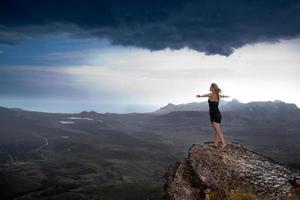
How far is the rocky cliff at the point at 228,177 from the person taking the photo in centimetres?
2650

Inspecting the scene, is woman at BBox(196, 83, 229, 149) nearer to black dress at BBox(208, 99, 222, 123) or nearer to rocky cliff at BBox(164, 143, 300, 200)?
black dress at BBox(208, 99, 222, 123)

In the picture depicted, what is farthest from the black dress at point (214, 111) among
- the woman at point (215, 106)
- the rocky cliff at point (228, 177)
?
the rocky cliff at point (228, 177)

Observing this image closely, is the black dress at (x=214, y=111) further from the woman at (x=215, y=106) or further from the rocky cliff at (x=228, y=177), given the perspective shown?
the rocky cliff at (x=228, y=177)

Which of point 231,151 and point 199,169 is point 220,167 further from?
point 231,151

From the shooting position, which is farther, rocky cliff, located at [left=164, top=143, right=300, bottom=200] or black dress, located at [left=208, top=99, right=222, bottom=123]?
black dress, located at [left=208, top=99, right=222, bottom=123]

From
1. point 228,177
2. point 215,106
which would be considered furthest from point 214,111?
point 228,177

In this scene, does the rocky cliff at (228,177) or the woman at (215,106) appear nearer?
the rocky cliff at (228,177)

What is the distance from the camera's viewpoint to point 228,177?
27891 millimetres

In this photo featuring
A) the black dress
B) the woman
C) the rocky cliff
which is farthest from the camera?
the black dress

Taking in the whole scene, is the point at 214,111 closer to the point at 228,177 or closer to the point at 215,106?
the point at 215,106

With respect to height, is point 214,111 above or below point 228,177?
above

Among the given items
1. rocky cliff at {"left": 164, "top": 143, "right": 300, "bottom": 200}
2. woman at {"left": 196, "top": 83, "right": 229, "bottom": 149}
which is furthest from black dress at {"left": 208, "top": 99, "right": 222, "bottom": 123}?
rocky cliff at {"left": 164, "top": 143, "right": 300, "bottom": 200}

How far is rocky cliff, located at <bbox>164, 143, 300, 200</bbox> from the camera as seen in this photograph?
26500 mm

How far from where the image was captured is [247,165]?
29.5 meters
